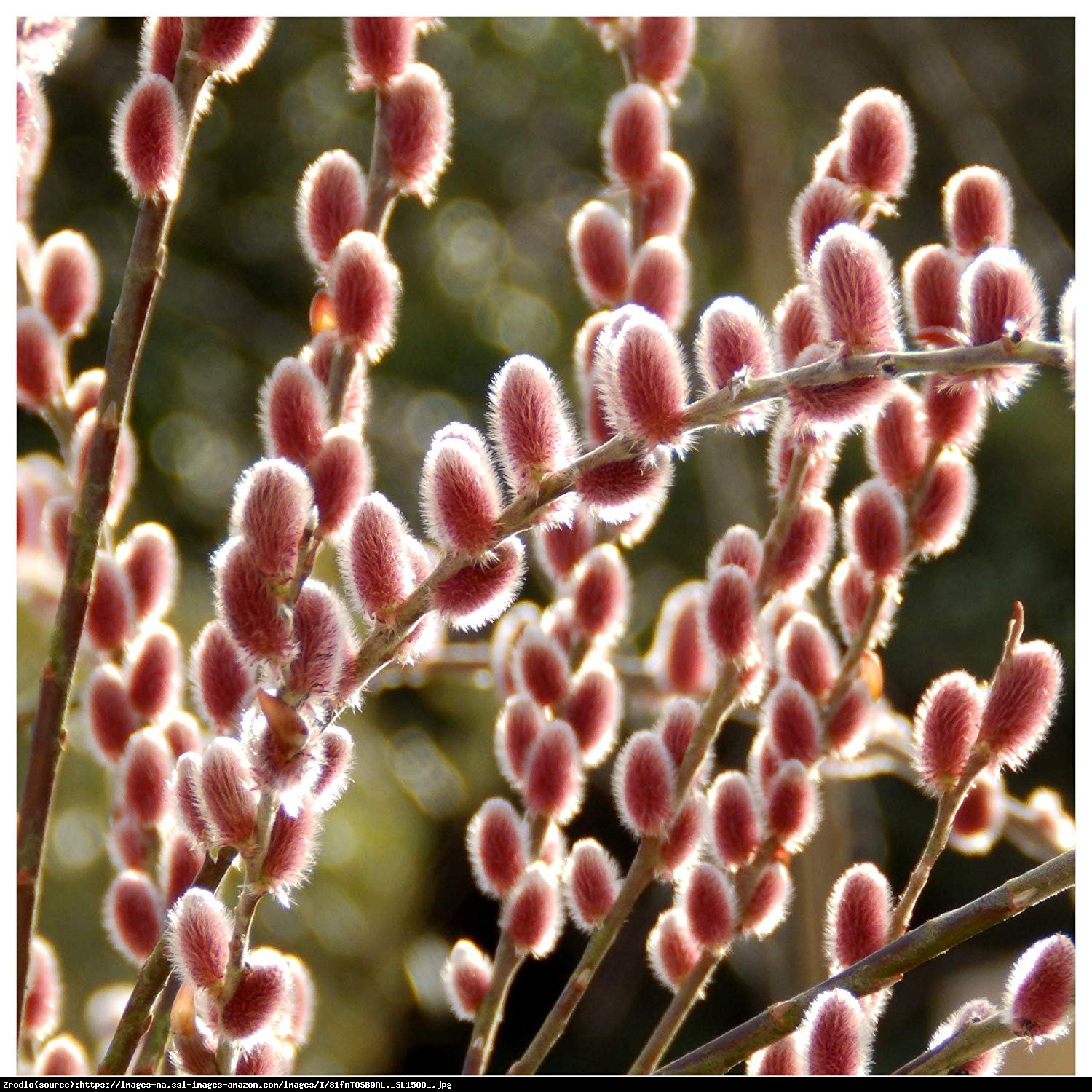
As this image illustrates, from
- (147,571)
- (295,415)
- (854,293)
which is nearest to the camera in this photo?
(854,293)

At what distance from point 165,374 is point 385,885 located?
845 mm

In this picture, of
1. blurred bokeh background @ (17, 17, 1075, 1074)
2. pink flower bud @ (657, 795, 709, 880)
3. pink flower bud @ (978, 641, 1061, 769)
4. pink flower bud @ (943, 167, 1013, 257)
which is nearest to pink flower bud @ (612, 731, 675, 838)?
pink flower bud @ (657, 795, 709, 880)

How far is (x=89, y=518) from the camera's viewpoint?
17.8 inches

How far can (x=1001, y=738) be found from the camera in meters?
0.44

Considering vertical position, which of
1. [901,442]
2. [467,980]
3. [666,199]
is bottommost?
[467,980]

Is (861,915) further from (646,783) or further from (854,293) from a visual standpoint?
(854,293)

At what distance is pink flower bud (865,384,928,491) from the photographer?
1.64ft

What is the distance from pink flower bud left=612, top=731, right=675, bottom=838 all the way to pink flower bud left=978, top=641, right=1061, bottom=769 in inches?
4.7

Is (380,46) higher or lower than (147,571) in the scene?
higher

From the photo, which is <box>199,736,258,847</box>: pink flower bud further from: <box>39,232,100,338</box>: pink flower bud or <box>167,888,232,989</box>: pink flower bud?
<box>39,232,100,338</box>: pink flower bud

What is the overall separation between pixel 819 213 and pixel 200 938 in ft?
1.12

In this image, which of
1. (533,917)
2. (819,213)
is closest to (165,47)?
(819,213)
